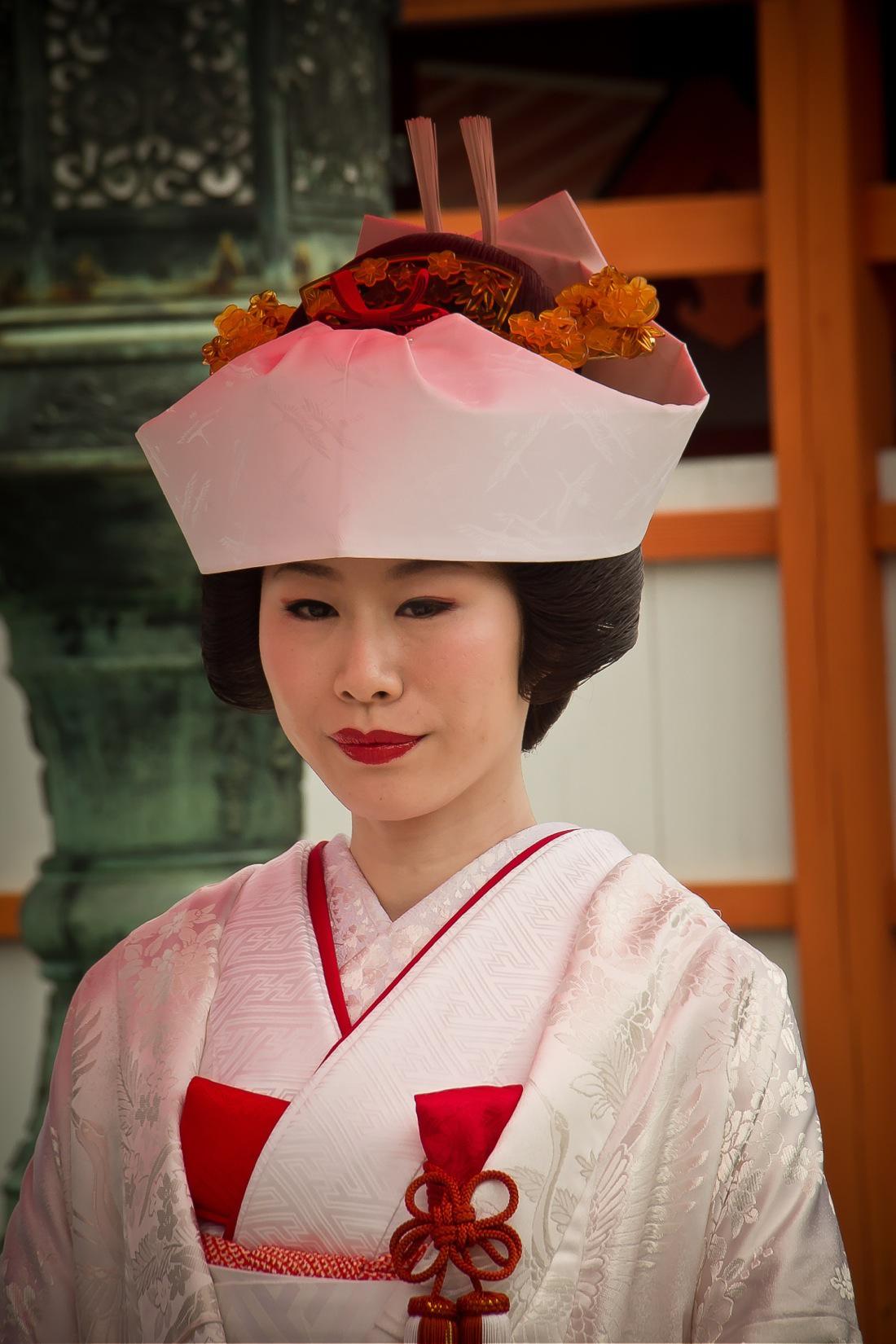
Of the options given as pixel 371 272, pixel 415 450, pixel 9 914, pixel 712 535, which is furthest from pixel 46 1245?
pixel 712 535

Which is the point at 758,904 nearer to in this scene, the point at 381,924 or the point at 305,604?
the point at 381,924

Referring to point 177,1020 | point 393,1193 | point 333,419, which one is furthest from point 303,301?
point 393,1193

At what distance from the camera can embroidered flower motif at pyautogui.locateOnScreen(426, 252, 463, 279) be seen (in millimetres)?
1232

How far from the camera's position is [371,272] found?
1.26 metres

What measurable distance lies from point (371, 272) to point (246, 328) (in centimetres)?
13

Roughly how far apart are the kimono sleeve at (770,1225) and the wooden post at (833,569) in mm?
1694

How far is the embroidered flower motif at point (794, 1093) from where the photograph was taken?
1.15 m

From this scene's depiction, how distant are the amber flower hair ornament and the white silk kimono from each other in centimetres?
32

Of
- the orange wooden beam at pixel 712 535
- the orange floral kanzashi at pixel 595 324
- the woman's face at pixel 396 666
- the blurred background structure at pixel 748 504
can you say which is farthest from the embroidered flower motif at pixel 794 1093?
the orange wooden beam at pixel 712 535

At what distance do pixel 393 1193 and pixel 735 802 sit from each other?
1.93 m

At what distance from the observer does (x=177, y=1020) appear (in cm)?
124

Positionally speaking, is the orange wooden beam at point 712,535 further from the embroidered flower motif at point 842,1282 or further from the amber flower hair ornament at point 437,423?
the embroidered flower motif at point 842,1282

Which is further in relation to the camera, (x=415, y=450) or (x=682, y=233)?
(x=682, y=233)

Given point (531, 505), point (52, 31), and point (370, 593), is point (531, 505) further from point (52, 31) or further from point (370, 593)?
point (52, 31)
